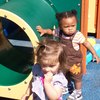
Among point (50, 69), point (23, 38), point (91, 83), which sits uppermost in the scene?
point (50, 69)

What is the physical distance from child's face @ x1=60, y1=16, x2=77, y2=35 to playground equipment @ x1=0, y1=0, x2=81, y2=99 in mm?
146

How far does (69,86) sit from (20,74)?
0.44m

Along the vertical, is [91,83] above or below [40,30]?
below

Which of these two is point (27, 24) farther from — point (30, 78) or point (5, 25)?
point (5, 25)

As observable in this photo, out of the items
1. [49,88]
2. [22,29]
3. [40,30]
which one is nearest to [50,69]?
[49,88]

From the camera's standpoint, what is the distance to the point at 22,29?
3074 millimetres

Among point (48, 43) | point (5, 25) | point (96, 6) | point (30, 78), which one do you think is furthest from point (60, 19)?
point (96, 6)

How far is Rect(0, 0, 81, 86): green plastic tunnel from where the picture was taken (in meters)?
2.45

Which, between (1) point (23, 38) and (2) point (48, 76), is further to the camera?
(1) point (23, 38)

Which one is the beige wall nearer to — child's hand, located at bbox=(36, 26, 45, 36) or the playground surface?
the playground surface

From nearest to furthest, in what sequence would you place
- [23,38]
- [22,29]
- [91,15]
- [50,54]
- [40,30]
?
1. [50,54]
2. [40,30]
3. [22,29]
4. [23,38]
5. [91,15]

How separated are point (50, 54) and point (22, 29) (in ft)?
3.92

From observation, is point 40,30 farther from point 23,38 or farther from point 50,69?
point 23,38

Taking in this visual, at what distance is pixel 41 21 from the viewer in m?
2.61
